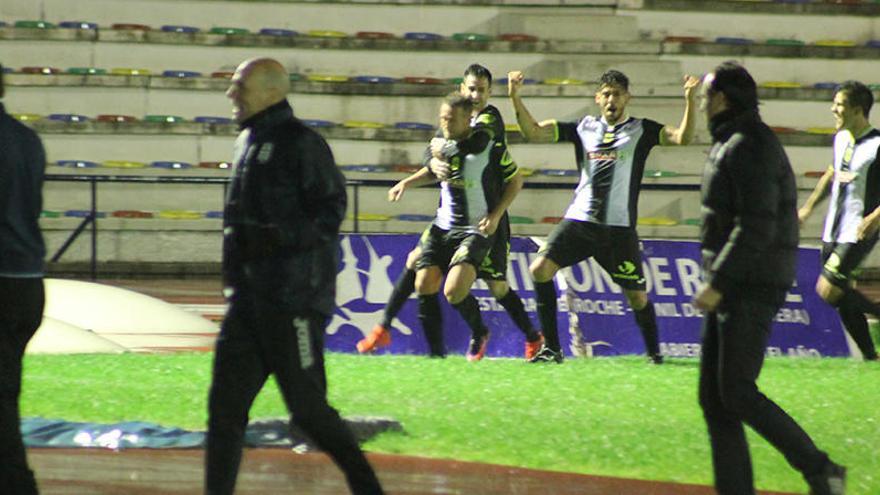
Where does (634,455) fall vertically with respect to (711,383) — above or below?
below

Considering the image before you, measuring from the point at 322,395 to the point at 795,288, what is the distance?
337 inches

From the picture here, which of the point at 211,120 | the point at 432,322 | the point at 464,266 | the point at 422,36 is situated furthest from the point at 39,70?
the point at 464,266

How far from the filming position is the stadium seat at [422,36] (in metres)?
25.1

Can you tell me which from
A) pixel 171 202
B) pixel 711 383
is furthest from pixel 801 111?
pixel 711 383

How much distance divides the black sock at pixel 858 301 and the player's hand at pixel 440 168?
327 cm

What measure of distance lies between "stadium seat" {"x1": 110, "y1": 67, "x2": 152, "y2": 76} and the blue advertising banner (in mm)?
11278

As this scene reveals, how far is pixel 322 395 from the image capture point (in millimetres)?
6164

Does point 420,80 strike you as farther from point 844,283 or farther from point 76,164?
point 844,283

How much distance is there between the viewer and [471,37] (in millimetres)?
25281

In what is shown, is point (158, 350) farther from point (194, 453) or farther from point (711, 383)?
point (711, 383)

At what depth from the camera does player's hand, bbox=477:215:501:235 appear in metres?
11.9

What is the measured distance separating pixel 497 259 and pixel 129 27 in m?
14.1

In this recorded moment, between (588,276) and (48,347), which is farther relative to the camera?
(588,276)

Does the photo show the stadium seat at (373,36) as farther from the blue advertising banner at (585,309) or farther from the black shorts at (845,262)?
the black shorts at (845,262)
